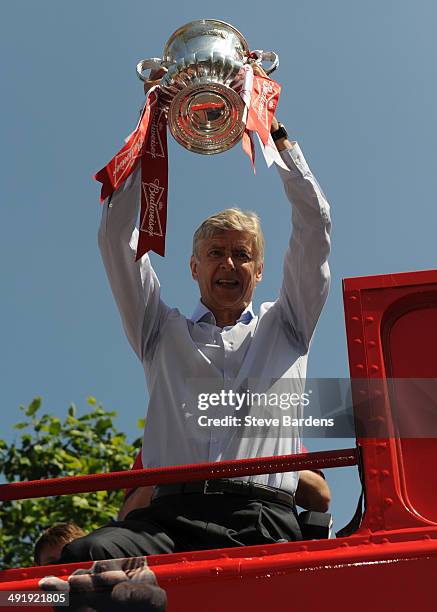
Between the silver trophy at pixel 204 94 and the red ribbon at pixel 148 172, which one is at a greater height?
the silver trophy at pixel 204 94

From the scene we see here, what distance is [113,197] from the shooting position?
3.78 m

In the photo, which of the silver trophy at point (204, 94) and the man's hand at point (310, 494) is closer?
the silver trophy at point (204, 94)

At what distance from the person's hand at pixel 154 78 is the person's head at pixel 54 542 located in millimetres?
2415

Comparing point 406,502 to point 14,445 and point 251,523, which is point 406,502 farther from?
point 14,445

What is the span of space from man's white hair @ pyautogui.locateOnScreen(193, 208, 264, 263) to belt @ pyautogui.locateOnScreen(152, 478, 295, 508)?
3.84ft

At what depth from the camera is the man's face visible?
3.98 m

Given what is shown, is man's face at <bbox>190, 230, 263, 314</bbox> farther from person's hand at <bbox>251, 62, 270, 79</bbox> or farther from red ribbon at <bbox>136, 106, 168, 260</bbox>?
person's hand at <bbox>251, 62, 270, 79</bbox>

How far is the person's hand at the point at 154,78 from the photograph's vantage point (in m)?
4.04

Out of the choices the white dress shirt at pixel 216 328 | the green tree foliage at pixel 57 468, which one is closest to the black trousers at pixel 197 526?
the white dress shirt at pixel 216 328

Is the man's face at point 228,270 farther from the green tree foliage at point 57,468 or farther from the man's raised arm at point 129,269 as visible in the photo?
the green tree foliage at point 57,468

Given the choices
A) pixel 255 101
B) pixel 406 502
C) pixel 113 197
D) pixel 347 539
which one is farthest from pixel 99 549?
pixel 255 101

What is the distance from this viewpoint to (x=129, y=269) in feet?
12.5

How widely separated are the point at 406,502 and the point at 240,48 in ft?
7.27

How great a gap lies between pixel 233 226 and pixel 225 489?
127 cm
